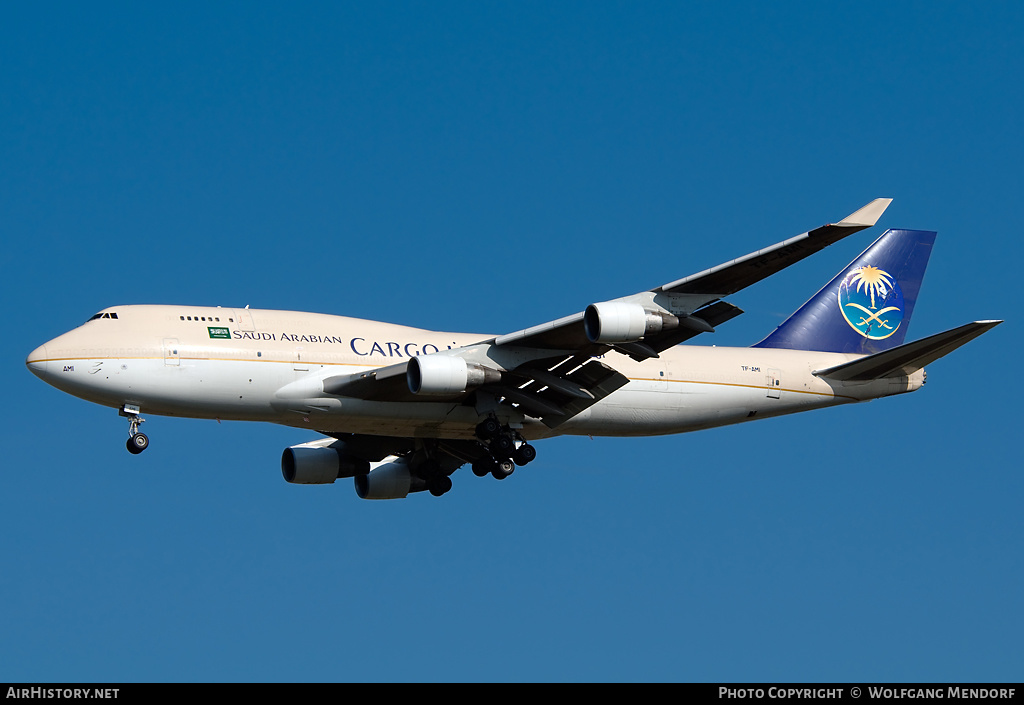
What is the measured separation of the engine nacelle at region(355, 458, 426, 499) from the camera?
39781 millimetres

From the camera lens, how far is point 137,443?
3300 centimetres

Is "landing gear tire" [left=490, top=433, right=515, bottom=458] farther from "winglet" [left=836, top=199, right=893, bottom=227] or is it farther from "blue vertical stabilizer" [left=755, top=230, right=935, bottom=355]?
"winglet" [left=836, top=199, right=893, bottom=227]

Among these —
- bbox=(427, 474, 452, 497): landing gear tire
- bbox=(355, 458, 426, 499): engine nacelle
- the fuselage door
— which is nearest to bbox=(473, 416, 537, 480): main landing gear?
bbox=(427, 474, 452, 497): landing gear tire

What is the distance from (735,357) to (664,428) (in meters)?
3.21

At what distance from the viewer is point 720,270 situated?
99.9 ft

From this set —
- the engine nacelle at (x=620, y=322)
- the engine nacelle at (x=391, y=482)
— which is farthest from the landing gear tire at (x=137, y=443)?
the engine nacelle at (x=620, y=322)

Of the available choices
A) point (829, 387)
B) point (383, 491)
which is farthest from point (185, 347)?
point (829, 387)

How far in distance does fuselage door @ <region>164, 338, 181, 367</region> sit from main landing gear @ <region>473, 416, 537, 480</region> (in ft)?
26.6

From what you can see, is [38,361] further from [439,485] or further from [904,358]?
[904,358]

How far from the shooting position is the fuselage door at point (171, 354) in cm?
3253

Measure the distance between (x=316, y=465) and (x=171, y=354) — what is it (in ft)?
25.7

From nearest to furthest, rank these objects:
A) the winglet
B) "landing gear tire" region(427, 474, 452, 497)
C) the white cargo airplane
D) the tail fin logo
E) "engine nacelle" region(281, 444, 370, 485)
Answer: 1. the winglet
2. the white cargo airplane
3. "engine nacelle" region(281, 444, 370, 485)
4. "landing gear tire" region(427, 474, 452, 497)
5. the tail fin logo

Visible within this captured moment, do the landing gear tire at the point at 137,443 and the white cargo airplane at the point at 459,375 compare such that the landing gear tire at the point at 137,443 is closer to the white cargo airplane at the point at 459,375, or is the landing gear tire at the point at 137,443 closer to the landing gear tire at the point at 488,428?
the white cargo airplane at the point at 459,375
